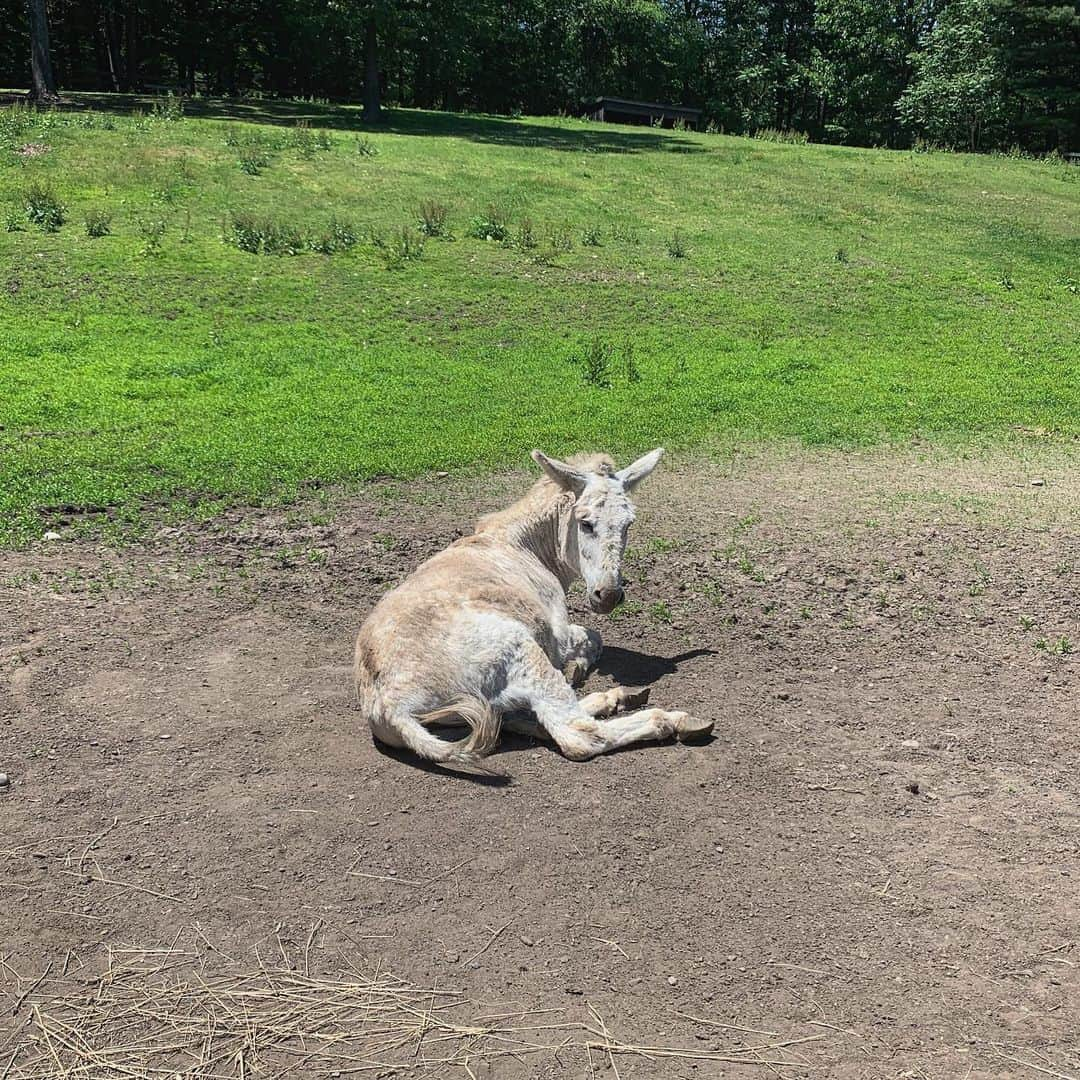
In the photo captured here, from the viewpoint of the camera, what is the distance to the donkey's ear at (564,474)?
21.9 ft

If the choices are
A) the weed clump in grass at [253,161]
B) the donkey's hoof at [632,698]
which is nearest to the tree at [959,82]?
the weed clump in grass at [253,161]

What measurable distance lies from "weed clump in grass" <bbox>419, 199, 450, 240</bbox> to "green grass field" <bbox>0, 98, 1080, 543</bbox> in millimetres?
335

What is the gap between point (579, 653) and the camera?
6648mm

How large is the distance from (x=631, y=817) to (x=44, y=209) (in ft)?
62.0

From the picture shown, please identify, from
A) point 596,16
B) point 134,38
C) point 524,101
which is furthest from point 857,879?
point 596,16

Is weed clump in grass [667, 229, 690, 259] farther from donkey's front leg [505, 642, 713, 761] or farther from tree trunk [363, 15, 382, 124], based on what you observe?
tree trunk [363, 15, 382, 124]

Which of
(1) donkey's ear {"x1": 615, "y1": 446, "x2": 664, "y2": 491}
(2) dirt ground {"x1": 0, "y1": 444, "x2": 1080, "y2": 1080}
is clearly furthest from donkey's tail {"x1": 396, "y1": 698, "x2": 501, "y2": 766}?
(1) donkey's ear {"x1": 615, "y1": 446, "x2": 664, "y2": 491}

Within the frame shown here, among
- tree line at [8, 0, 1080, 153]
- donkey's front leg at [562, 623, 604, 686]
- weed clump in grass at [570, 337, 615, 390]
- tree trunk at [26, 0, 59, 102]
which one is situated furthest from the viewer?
tree line at [8, 0, 1080, 153]

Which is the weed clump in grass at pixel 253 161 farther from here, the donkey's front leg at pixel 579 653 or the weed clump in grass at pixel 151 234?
the donkey's front leg at pixel 579 653

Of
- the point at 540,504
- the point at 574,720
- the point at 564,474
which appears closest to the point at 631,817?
the point at 574,720

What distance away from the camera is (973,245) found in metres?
22.5

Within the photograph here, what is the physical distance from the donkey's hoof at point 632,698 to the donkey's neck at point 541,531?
125cm

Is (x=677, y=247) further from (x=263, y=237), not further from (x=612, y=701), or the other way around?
(x=612, y=701)

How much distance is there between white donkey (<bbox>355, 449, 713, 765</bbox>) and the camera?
217 inches
